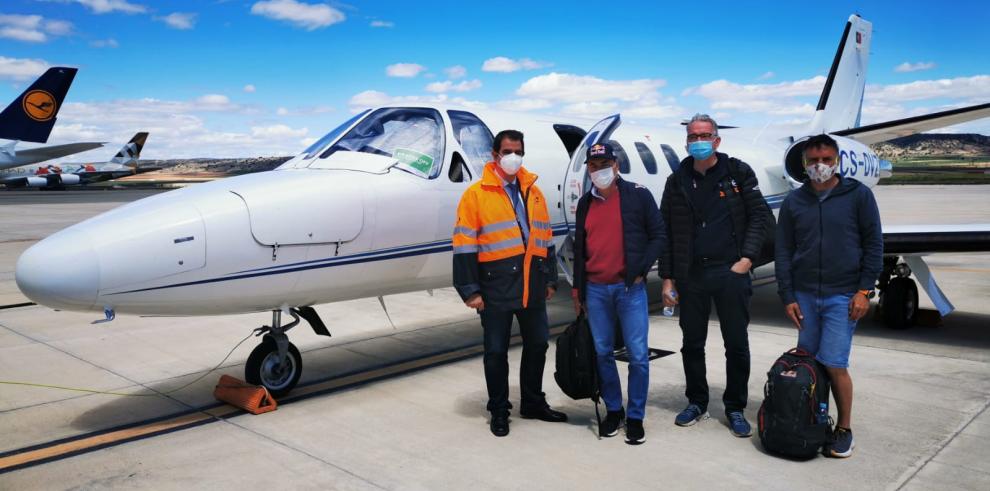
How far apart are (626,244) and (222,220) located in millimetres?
2762

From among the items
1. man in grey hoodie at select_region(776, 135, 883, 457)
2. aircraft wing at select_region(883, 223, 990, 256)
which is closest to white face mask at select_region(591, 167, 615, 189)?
man in grey hoodie at select_region(776, 135, 883, 457)

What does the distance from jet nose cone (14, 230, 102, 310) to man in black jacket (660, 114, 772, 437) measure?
3715 millimetres

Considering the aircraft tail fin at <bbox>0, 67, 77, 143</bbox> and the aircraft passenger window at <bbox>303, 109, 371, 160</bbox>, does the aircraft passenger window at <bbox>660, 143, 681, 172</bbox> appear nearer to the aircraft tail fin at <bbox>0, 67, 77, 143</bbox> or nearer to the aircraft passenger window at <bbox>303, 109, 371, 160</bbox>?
the aircraft passenger window at <bbox>303, 109, 371, 160</bbox>

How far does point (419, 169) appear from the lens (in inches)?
249

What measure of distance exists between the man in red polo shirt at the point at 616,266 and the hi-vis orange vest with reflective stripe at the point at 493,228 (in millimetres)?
326

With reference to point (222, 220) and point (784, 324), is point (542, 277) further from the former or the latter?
point (784, 324)

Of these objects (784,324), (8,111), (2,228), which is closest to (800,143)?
(784,324)

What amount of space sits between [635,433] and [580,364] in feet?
1.91

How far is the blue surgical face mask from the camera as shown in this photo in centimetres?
505

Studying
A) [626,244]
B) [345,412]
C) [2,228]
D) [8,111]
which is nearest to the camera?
[626,244]

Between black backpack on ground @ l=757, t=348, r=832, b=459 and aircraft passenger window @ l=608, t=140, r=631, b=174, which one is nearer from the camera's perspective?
black backpack on ground @ l=757, t=348, r=832, b=459

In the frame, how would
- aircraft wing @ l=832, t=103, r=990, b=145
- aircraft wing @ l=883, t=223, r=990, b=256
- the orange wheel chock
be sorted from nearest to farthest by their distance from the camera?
A: 1. the orange wheel chock
2. aircraft wing @ l=883, t=223, r=990, b=256
3. aircraft wing @ l=832, t=103, r=990, b=145

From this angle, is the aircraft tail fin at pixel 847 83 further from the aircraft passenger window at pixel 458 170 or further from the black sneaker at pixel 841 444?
the black sneaker at pixel 841 444

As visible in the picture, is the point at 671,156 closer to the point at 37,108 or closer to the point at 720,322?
the point at 720,322
